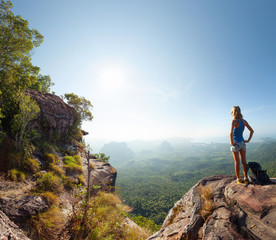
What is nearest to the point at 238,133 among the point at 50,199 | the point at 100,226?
the point at 100,226

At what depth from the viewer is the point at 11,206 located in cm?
403

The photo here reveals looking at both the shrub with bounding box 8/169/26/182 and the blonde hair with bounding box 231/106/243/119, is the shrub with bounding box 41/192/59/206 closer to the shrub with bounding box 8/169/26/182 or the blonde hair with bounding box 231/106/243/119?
the shrub with bounding box 8/169/26/182

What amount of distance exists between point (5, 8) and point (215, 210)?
18.0 metres

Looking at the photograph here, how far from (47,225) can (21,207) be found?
1.15 m

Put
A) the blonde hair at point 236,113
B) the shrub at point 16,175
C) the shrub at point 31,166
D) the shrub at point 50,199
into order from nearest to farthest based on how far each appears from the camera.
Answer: the blonde hair at point 236,113, the shrub at point 50,199, the shrub at point 16,175, the shrub at point 31,166

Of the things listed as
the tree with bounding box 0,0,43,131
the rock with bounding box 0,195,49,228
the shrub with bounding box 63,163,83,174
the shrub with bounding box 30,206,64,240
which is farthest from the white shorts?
the tree with bounding box 0,0,43,131

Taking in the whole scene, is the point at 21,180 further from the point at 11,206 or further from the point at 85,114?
the point at 85,114

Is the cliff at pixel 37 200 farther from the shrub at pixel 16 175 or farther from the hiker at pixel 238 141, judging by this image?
the hiker at pixel 238 141

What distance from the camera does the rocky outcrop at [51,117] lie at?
12367 mm

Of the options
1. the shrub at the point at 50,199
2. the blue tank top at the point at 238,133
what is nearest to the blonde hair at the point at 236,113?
the blue tank top at the point at 238,133

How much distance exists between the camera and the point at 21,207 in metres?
4.15

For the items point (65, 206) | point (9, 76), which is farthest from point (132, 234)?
point (9, 76)

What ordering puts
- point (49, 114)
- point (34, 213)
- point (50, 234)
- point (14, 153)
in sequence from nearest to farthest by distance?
point (50, 234) < point (34, 213) < point (14, 153) < point (49, 114)

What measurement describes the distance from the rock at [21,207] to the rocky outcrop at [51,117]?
30.2ft
